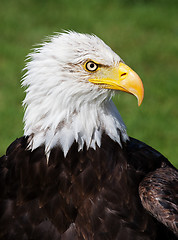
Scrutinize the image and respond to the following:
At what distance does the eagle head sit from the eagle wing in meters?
0.56

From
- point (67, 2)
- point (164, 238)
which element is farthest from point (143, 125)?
point (67, 2)

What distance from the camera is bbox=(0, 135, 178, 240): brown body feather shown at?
14.9 ft

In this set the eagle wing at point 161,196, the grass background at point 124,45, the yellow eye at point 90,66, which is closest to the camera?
the eagle wing at point 161,196

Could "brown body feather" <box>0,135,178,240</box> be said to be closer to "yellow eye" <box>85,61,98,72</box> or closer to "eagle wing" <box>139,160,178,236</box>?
"eagle wing" <box>139,160,178,236</box>

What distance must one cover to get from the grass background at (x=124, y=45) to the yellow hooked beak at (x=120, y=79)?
456 cm

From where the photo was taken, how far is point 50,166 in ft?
15.1

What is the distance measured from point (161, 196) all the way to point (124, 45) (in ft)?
28.7

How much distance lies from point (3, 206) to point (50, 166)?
61cm

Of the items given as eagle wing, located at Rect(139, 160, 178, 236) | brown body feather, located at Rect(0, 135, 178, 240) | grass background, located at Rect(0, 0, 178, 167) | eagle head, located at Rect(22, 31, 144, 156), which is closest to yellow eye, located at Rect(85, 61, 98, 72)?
eagle head, located at Rect(22, 31, 144, 156)

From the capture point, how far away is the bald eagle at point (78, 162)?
445 cm

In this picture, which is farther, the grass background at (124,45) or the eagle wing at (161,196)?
the grass background at (124,45)

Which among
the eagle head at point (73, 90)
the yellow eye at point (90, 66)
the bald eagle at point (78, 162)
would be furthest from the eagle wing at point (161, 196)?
the yellow eye at point (90, 66)

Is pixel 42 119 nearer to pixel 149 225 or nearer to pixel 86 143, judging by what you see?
pixel 86 143

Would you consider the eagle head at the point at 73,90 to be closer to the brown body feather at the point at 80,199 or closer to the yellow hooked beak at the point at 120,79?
the yellow hooked beak at the point at 120,79
